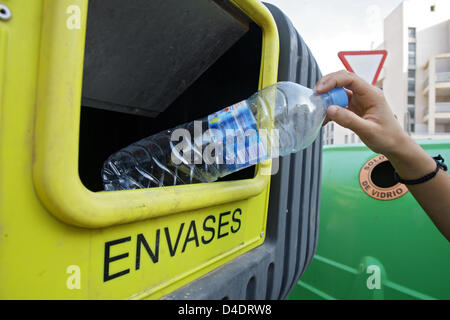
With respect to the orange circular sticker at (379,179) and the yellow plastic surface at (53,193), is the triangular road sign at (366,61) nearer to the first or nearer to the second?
the orange circular sticker at (379,179)

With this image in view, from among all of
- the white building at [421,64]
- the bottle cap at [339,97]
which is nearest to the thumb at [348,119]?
the bottle cap at [339,97]

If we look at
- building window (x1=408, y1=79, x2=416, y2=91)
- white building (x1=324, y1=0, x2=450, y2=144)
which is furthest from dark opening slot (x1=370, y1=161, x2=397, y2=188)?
building window (x1=408, y1=79, x2=416, y2=91)

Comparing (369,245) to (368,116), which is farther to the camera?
(369,245)

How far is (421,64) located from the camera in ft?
80.7

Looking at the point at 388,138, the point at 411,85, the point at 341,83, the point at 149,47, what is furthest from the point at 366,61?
the point at 411,85

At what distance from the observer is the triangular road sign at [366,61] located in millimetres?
3193

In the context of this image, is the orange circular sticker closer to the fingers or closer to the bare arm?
the bare arm

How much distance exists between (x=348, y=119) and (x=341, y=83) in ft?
0.67

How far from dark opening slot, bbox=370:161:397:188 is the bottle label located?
1.45m

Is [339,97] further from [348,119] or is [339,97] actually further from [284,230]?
[284,230]

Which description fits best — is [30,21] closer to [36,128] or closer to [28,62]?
[28,62]

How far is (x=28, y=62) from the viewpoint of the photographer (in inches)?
20.2

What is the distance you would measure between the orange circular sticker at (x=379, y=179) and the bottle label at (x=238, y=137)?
56.0 inches
